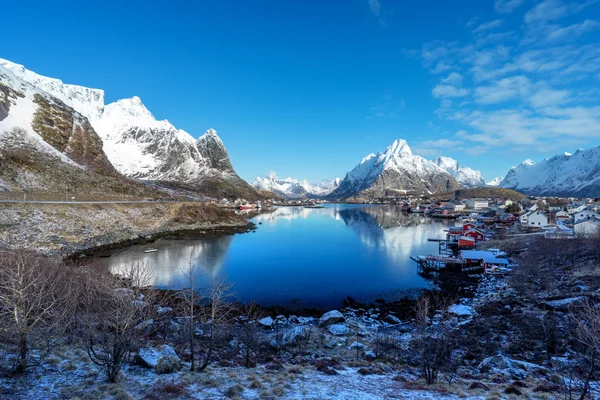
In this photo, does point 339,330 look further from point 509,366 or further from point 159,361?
point 159,361

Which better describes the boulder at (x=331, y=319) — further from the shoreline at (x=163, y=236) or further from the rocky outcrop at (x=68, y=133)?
the rocky outcrop at (x=68, y=133)

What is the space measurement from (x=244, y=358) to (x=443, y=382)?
9.92 meters

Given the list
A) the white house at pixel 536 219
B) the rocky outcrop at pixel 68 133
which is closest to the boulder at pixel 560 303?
the white house at pixel 536 219

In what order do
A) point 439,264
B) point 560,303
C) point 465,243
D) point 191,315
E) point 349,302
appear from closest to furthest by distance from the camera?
point 191,315, point 560,303, point 349,302, point 439,264, point 465,243

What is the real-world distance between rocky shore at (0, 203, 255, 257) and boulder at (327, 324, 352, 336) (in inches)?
1451

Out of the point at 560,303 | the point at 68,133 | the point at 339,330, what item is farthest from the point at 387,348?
the point at 68,133

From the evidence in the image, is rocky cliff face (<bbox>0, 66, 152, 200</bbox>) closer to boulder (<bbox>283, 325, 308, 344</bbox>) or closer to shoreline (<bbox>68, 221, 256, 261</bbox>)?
shoreline (<bbox>68, 221, 256, 261</bbox>)

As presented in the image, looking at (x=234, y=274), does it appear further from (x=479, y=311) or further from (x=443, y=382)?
(x=443, y=382)

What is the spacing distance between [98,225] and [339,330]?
52423mm

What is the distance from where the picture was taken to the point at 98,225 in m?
55.8

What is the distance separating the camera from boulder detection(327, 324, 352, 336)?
71.5ft

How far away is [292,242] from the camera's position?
6669cm

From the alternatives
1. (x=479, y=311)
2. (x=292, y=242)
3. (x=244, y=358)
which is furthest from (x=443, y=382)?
(x=292, y=242)

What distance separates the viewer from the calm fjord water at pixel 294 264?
3344cm
